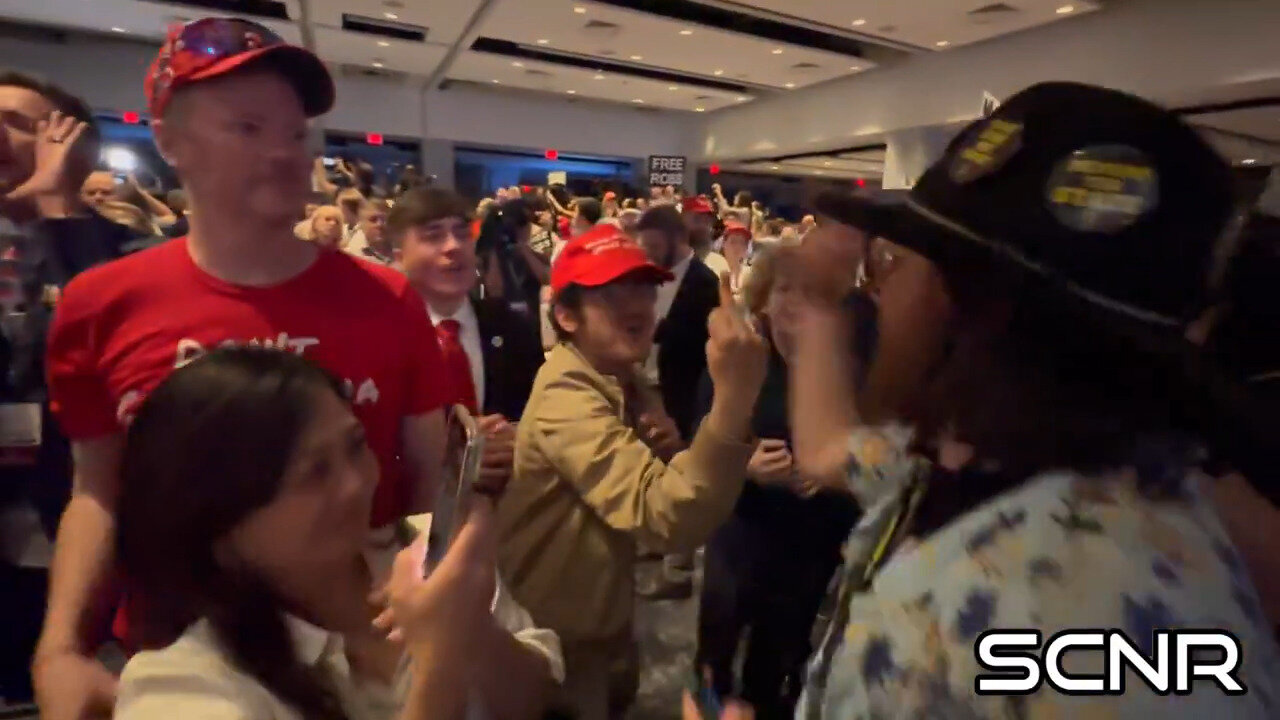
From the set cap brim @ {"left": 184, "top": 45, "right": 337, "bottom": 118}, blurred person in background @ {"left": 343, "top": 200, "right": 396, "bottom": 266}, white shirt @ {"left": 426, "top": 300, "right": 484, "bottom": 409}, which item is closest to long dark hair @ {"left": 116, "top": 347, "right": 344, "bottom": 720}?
cap brim @ {"left": 184, "top": 45, "right": 337, "bottom": 118}

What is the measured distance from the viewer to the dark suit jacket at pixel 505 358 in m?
2.59

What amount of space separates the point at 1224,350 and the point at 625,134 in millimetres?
16819

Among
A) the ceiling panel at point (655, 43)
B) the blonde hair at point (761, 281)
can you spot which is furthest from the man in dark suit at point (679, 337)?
the ceiling panel at point (655, 43)

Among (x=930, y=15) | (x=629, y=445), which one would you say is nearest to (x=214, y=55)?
(x=629, y=445)

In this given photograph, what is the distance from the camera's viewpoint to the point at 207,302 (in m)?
1.12

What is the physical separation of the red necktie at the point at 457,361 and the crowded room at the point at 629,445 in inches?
0.5

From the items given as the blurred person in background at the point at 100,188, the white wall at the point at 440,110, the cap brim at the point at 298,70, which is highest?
the white wall at the point at 440,110

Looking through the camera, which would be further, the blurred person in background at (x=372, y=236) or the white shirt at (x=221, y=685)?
the blurred person in background at (x=372, y=236)

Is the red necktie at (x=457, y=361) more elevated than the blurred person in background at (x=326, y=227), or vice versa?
the blurred person in background at (x=326, y=227)

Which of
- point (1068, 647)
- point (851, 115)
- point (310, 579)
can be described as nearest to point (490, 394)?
point (310, 579)

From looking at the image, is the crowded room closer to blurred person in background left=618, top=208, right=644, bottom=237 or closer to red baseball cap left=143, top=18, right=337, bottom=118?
red baseball cap left=143, top=18, right=337, bottom=118

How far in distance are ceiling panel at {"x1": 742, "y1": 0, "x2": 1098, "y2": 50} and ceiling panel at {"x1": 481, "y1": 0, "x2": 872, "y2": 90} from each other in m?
1.31

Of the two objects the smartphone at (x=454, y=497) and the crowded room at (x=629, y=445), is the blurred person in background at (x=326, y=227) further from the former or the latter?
the smartphone at (x=454, y=497)

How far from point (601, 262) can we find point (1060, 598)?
1.21m
